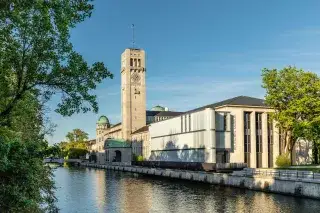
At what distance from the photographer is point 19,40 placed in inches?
674

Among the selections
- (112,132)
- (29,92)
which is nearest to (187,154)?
(29,92)

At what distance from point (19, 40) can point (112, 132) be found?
165 meters

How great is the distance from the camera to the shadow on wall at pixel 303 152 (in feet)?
299

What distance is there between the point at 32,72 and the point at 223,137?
68.5 metres

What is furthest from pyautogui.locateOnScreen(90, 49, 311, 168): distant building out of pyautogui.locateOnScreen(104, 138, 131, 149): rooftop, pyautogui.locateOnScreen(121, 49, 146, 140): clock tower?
pyautogui.locateOnScreen(104, 138, 131, 149): rooftop

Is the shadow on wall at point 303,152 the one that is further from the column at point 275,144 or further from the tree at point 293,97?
the tree at point 293,97

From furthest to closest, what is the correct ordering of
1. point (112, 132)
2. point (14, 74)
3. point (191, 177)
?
point (112, 132) → point (191, 177) → point (14, 74)

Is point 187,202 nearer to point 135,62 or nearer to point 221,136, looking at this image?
point 221,136

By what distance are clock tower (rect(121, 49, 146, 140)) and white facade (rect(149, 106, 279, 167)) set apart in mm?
57693

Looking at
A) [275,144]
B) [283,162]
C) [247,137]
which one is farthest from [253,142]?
[283,162]

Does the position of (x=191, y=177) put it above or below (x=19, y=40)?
below

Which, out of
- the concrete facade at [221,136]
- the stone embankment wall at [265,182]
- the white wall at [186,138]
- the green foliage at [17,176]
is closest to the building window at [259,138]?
the concrete facade at [221,136]

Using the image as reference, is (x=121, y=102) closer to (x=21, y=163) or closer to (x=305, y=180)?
(x=305, y=180)

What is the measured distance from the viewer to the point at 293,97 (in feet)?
228
